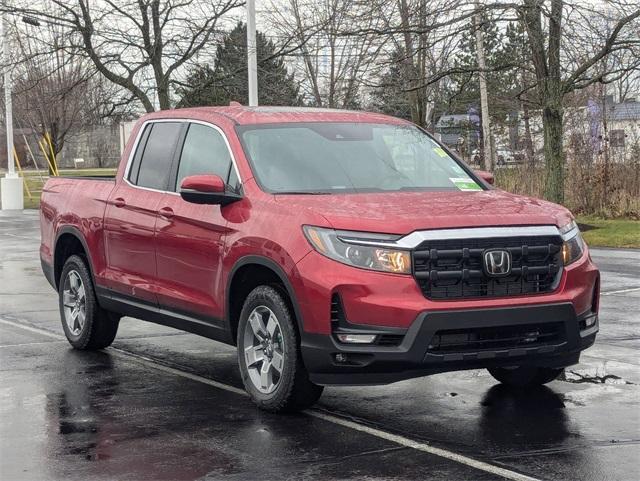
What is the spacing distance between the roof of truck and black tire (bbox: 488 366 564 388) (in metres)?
2.07

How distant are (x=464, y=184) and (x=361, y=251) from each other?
1.78 meters

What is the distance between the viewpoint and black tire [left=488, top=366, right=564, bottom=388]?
794cm

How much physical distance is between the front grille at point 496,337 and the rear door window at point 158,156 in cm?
293

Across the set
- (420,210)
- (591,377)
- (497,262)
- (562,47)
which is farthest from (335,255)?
(562,47)

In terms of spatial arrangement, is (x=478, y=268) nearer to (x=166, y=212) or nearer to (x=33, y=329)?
(x=166, y=212)

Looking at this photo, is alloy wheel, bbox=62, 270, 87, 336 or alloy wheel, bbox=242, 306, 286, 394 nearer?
alloy wheel, bbox=242, 306, 286, 394

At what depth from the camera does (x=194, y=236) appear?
7859 mm

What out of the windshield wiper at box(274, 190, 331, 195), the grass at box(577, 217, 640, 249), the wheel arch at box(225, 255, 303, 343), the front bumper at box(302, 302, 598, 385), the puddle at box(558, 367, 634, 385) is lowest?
the puddle at box(558, 367, 634, 385)

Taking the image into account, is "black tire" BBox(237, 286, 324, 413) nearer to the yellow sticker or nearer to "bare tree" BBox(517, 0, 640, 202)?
the yellow sticker

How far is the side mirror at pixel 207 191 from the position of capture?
7.43 meters

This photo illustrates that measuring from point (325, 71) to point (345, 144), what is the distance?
28436 millimetres

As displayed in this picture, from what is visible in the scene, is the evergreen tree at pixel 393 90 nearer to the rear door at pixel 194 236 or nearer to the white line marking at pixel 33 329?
the white line marking at pixel 33 329

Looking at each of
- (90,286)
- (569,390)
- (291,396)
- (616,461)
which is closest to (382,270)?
(291,396)

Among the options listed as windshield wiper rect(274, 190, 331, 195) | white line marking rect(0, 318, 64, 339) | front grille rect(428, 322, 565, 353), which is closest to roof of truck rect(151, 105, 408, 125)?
windshield wiper rect(274, 190, 331, 195)
